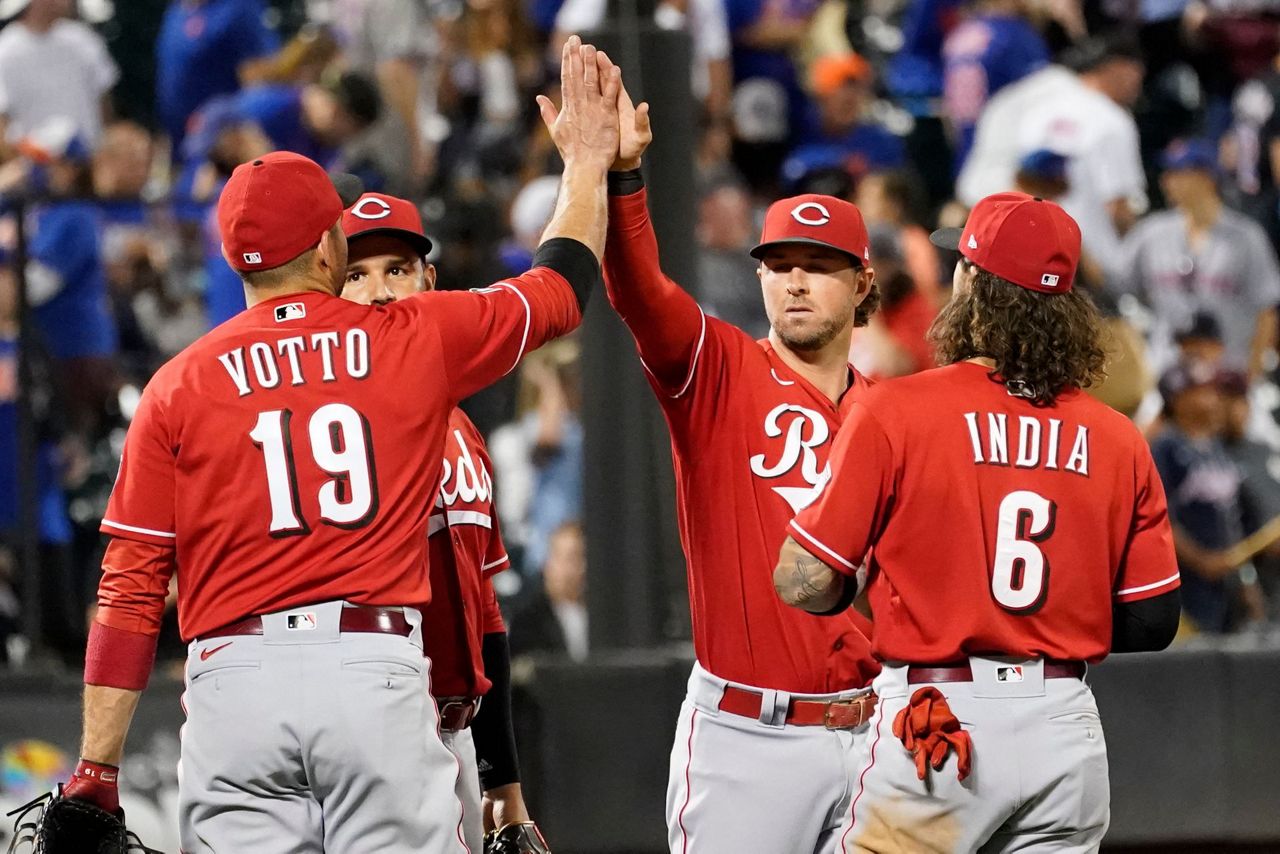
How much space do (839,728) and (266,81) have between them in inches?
233

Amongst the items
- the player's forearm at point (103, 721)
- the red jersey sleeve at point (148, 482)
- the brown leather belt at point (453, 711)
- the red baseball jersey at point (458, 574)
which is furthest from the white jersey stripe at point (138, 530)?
the brown leather belt at point (453, 711)

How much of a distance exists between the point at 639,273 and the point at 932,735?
1.32 meters

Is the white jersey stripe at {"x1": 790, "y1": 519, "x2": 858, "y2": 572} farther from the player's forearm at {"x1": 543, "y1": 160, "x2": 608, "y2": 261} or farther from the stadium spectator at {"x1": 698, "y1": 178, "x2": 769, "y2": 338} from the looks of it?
the stadium spectator at {"x1": 698, "y1": 178, "x2": 769, "y2": 338}

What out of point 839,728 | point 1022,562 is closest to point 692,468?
point 839,728

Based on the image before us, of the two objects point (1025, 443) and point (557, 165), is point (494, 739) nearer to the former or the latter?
point (1025, 443)

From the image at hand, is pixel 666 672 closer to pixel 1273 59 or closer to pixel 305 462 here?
pixel 305 462

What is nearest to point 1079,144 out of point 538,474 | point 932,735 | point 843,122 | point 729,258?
point 843,122

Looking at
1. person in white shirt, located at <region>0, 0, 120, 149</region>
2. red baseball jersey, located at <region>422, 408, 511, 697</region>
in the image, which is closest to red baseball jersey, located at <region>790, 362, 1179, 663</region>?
red baseball jersey, located at <region>422, 408, 511, 697</region>

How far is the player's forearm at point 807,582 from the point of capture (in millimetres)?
3682

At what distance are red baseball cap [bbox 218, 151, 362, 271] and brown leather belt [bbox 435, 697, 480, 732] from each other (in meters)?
1.17

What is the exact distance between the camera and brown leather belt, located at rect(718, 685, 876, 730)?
165 inches

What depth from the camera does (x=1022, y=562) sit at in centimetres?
366

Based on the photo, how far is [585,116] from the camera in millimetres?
4242

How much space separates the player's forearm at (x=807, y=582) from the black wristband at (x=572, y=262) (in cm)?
76
